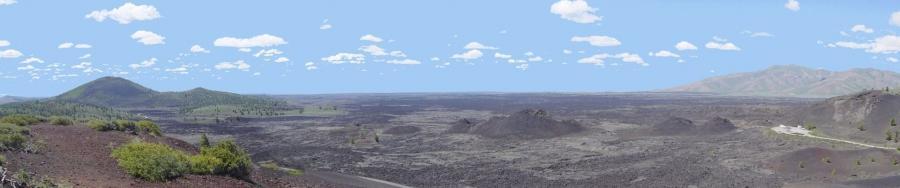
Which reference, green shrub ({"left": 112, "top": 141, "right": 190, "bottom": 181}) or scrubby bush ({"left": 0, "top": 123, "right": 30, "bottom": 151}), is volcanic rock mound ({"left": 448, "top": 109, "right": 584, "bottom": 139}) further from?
→ scrubby bush ({"left": 0, "top": 123, "right": 30, "bottom": 151})

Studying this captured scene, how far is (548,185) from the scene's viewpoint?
50.9m

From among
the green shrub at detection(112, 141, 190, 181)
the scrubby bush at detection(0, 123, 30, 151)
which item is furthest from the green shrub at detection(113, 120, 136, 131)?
the green shrub at detection(112, 141, 190, 181)

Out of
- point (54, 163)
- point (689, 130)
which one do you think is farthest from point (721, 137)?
point (54, 163)

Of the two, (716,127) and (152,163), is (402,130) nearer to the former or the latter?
(716,127)

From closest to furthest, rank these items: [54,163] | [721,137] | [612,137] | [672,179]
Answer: [54,163] < [672,179] < [721,137] < [612,137]

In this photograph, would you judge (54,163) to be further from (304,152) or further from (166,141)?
(304,152)

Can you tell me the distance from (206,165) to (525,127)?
5823 cm

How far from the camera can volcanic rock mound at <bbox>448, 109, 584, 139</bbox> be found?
87.3 metres

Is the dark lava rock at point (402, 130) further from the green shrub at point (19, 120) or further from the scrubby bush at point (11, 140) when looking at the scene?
the scrubby bush at point (11, 140)

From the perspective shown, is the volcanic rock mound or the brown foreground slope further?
the volcanic rock mound

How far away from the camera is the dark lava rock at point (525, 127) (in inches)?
3438

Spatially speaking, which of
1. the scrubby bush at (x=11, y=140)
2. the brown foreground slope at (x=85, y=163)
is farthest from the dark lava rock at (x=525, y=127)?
the scrubby bush at (x=11, y=140)

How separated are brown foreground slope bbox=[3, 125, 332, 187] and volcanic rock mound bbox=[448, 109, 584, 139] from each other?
149 ft

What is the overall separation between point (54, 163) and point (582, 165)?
140 ft
